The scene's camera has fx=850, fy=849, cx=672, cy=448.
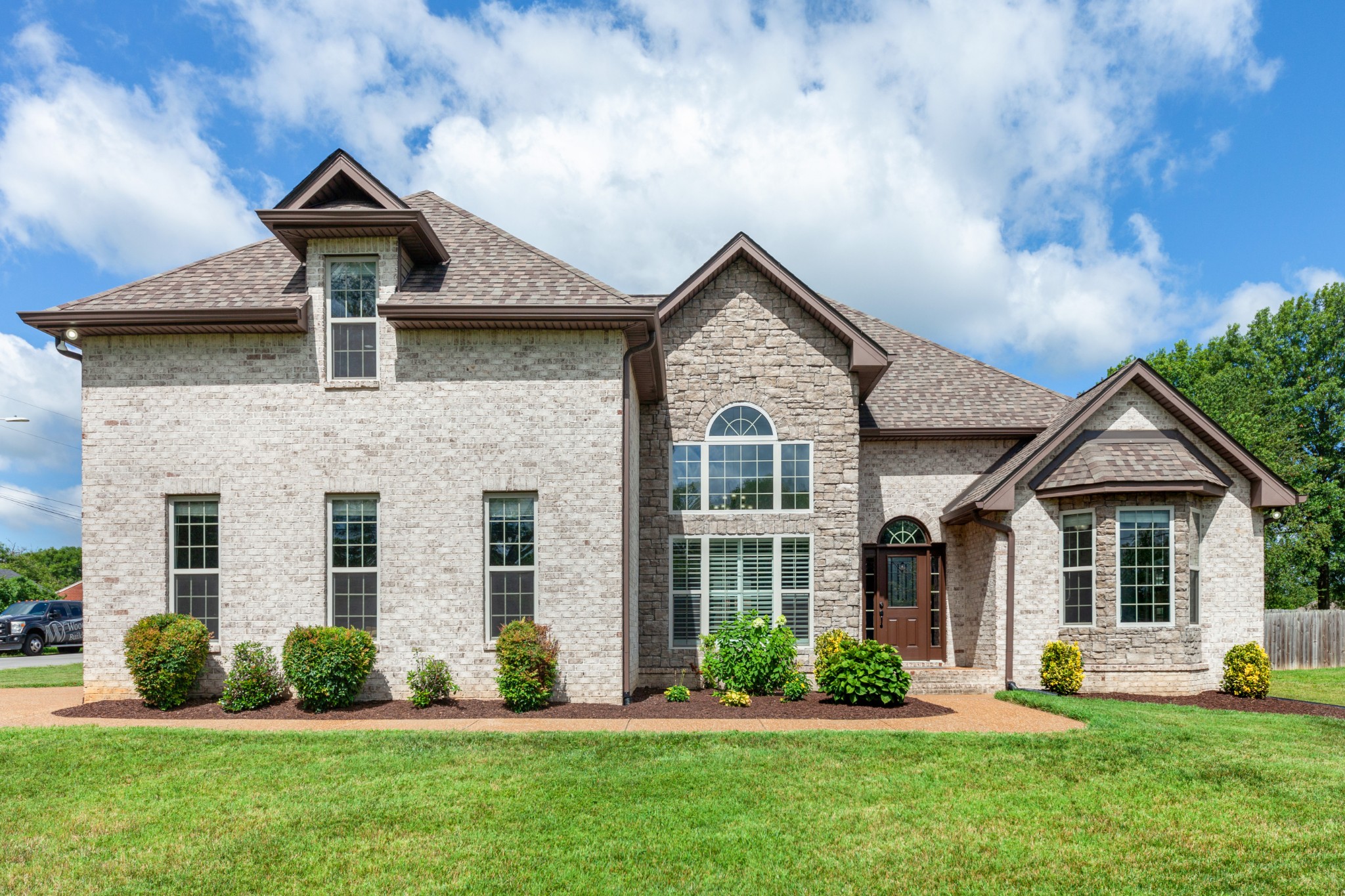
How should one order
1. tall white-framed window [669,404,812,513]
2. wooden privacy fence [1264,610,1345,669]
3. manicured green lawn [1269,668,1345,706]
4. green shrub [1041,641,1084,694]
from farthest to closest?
wooden privacy fence [1264,610,1345,669] → manicured green lawn [1269,668,1345,706] → tall white-framed window [669,404,812,513] → green shrub [1041,641,1084,694]

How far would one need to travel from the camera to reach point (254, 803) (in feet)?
24.0

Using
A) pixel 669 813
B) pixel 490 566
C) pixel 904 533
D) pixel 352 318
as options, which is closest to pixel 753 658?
pixel 490 566

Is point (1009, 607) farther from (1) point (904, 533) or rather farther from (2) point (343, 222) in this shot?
(2) point (343, 222)

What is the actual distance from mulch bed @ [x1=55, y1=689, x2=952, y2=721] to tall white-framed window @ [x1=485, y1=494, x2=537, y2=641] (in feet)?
4.13

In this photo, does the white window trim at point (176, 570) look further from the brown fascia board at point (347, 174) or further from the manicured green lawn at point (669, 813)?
the brown fascia board at point (347, 174)

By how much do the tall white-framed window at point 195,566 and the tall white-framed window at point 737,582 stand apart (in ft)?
24.1

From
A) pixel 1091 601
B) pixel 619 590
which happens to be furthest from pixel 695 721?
pixel 1091 601

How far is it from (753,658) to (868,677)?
1.97 metres

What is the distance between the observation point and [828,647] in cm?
1423

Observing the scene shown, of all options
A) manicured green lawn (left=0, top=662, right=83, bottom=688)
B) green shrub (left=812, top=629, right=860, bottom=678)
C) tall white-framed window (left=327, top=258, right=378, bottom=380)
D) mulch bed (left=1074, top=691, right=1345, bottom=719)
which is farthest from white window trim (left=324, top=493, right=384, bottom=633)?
mulch bed (left=1074, top=691, right=1345, bottom=719)

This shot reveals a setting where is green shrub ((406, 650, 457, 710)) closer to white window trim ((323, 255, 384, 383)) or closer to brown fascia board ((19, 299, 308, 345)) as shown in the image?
white window trim ((323, 255, 384, 383))

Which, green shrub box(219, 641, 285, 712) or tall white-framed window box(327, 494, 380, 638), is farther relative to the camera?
tall white-framed window box(327, 494, 380, 638)

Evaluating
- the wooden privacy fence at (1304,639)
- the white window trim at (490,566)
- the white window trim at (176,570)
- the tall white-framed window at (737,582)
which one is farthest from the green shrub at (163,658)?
the wooden privacy fence at (1304,639)

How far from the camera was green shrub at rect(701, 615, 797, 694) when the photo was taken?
44.8 feet
